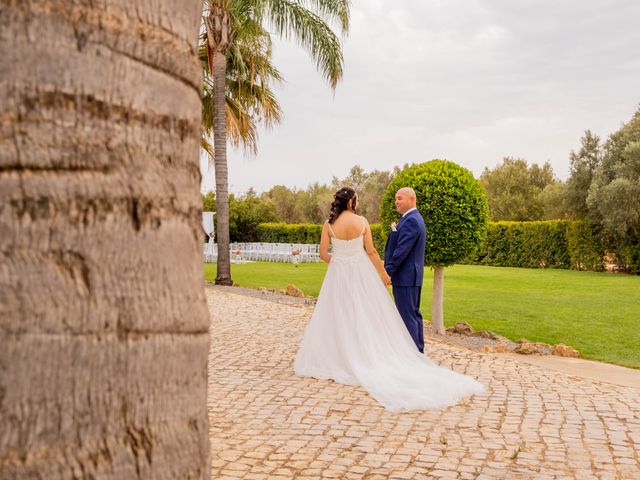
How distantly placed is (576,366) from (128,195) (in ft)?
27.0

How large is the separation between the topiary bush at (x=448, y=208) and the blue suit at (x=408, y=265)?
9.42 ft

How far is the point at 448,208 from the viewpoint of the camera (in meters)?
10.4

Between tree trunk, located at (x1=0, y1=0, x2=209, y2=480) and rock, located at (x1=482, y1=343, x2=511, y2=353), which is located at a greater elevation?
tree trunk, located at (x1=0, y1=0, x2=209, y2=480)

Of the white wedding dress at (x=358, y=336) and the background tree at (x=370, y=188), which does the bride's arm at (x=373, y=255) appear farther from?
the background tree at (x=370, y=188)

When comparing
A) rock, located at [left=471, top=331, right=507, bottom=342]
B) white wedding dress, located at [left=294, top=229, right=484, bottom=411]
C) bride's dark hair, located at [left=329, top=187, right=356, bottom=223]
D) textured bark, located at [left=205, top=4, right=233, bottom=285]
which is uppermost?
textured bark, located at [left=205, top=4, right=233, bottom=285]

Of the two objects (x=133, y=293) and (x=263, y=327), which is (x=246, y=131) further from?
(x=133, y=293)

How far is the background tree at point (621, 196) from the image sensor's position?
26.8 meters

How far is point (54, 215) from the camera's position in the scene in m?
1.31

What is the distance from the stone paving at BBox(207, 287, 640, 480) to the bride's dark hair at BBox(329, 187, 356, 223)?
69.2 inches

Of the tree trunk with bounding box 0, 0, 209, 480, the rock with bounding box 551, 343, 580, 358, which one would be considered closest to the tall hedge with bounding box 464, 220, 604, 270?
the rock with bounding box 551, 343, 580, 358

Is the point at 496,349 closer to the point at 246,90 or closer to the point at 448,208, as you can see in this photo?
the point at 448,208

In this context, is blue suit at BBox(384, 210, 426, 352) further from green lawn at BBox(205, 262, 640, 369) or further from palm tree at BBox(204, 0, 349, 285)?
palm tree at BBox(204, 0, 349, 285)

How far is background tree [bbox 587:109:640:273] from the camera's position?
87.9ft

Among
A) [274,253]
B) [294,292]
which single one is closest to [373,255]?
[294,292]
